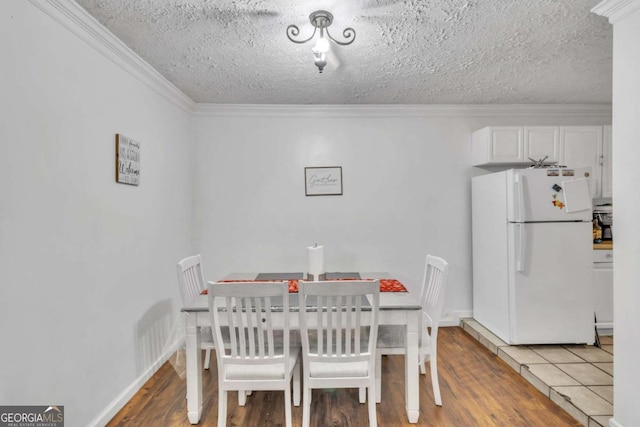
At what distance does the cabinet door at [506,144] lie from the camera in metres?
3.67

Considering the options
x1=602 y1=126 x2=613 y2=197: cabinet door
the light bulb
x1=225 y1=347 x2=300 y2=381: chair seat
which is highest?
the light bulb

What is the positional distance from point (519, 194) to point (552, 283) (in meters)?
0.79

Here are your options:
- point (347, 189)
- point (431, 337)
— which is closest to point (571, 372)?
point (431, 337)

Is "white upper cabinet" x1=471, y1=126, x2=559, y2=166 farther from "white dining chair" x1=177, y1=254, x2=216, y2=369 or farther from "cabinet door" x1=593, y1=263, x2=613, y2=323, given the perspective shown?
"white dining chair" x1=177, y1=254, x2=216, y2=369

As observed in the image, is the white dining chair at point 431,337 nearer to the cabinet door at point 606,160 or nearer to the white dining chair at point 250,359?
the white dining chair at point 250,359

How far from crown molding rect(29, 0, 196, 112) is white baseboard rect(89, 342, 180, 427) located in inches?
74.2

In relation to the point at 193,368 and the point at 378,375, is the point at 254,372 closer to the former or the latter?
the point at 193,368

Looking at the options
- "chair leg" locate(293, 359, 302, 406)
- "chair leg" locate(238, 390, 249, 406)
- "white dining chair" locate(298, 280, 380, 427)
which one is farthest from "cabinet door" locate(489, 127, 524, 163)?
"chair leg" locate(238, 390, 249, 406)

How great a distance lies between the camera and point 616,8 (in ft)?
6.05

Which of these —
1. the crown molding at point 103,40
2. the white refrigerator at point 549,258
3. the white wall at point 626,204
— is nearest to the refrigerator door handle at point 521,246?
the white refrigerator at point 549,258

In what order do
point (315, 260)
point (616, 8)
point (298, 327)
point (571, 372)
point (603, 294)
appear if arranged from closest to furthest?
1. point (616, 8)
2. point (298, 327)
3. point (571, 372)
4. point (315, 260)
5. point (603, 294)

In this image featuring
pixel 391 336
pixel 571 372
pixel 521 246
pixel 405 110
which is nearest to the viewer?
pixel 391 336

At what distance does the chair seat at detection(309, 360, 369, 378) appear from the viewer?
2006 mm

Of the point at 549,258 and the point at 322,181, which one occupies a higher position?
the point at 322,181
